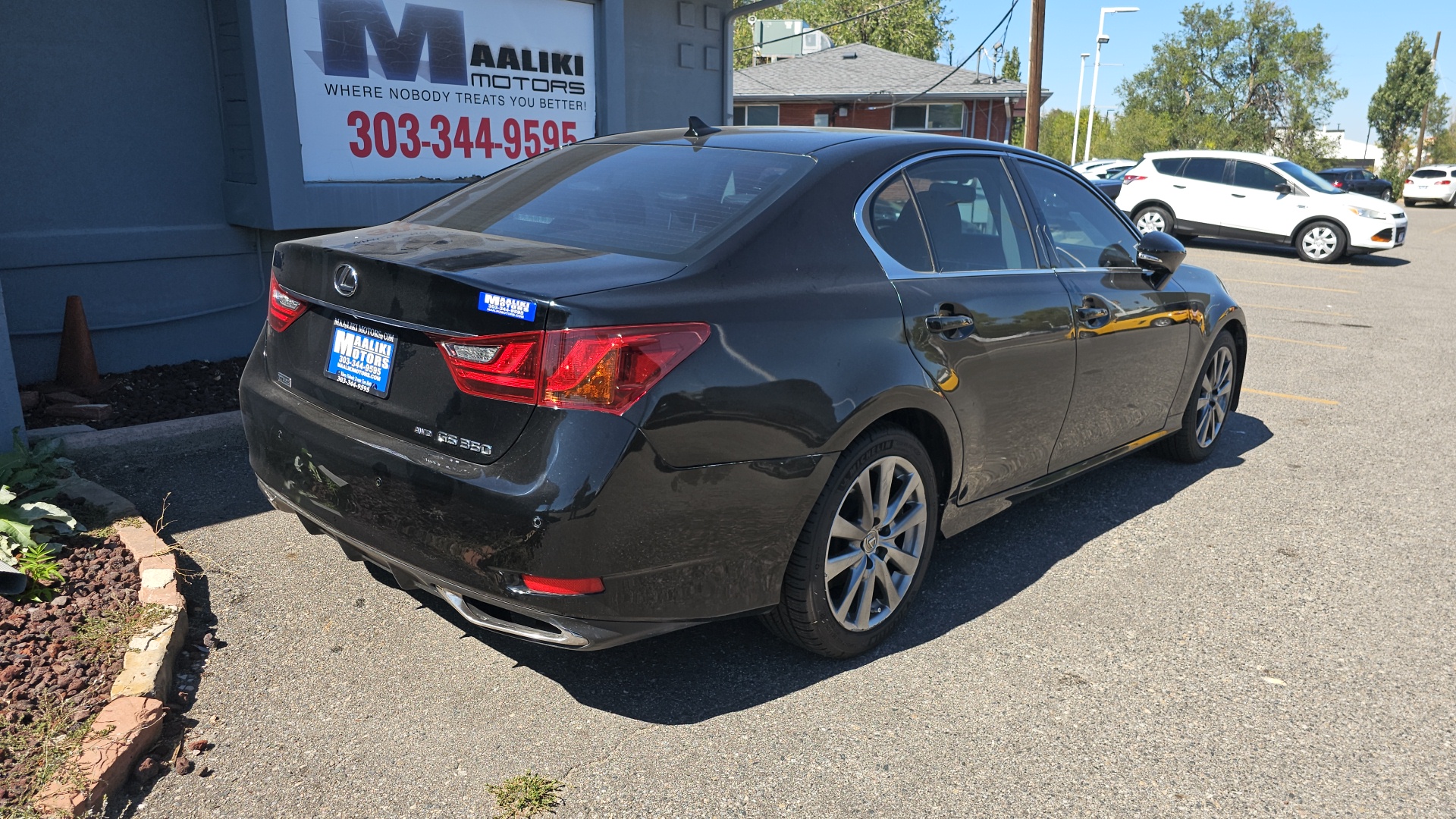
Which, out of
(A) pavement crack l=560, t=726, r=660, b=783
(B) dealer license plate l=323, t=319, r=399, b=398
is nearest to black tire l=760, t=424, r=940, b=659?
(A) pavement crack l=560, t=726, r=660, b=783

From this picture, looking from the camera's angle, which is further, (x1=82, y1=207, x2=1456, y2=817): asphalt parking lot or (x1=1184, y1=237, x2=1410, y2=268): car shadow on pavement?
(x1=1184, y1=237, x2=1410, y2=268): car shadow on pavement

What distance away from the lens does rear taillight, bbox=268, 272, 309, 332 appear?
3.16 metres

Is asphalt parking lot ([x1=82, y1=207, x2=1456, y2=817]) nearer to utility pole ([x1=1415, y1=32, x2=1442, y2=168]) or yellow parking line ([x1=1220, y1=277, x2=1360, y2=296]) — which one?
yellow parking line ([x1=1220, y1=277, x2=1360, y2=296])

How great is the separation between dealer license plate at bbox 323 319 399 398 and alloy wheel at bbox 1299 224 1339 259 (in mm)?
18749

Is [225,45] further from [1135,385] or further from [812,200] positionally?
[1135,385]

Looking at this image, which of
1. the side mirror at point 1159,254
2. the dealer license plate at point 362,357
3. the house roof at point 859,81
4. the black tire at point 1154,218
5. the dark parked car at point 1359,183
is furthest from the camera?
the house roof at point 859,81

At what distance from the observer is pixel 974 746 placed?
294 centimetres

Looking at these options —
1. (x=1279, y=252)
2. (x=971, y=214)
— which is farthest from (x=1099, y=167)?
(x=971, y=214)

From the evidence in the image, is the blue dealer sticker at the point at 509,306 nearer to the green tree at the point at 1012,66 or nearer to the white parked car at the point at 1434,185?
the white parked car at the point at 1434,185

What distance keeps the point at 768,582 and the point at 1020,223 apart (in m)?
1.95

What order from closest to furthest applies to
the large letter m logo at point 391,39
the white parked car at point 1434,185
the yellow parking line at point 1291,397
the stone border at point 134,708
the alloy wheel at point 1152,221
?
1. the stone border at point 134,708
2. the large letter m logo at point 391,39
3. the yellow parking line at point 1291,397
4. the alloy wheel at point 1152,221
5. the white parked car at point 1434,185

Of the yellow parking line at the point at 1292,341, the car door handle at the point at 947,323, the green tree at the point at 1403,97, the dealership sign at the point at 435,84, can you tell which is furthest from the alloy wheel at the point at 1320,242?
the green tree at the point at 1403,97

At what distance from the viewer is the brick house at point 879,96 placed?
1439 inches

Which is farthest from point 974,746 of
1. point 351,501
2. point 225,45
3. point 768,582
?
point 225,45
